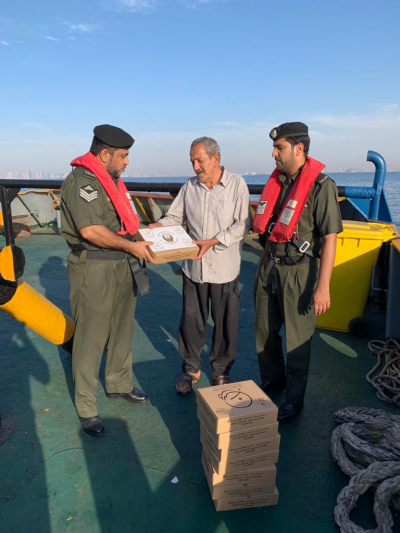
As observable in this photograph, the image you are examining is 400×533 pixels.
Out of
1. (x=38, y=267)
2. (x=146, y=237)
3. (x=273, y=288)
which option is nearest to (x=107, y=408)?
(x=146, y=237)

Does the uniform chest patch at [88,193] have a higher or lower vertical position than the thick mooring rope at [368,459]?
higher

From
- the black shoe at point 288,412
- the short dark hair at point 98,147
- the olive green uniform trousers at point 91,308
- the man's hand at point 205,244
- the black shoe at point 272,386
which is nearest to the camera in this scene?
the short dark hair at point 98,147

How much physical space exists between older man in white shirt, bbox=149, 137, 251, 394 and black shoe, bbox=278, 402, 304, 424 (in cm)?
60

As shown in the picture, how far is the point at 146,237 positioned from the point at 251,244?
6.03m

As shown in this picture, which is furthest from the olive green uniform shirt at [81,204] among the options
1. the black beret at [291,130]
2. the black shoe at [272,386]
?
the black shoe at [272,386]

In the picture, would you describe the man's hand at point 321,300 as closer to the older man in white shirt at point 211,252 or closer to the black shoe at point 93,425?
the older man in white shirt at point 211,252

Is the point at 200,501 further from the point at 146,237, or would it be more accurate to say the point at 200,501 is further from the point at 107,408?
the point at 146,237

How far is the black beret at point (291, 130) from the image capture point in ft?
8.46

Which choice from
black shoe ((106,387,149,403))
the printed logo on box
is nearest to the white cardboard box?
the printed logo on box

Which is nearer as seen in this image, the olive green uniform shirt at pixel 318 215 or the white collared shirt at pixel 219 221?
the olive green uniform shirt at pixel 318 215

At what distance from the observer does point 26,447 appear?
2.57 m

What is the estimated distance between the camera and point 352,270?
4316mm

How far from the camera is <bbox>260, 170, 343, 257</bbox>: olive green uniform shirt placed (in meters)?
2.58

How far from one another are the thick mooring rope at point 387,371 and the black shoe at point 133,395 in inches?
73.0
